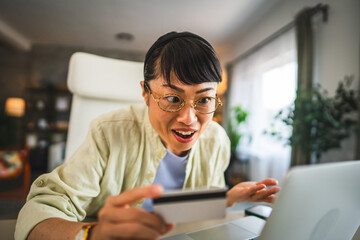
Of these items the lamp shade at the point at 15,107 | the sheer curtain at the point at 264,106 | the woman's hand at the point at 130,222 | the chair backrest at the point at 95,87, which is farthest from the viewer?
the lamp shade at the point at 15,107

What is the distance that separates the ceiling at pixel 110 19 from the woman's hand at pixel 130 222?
10.9 inches

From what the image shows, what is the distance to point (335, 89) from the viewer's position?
157 cm

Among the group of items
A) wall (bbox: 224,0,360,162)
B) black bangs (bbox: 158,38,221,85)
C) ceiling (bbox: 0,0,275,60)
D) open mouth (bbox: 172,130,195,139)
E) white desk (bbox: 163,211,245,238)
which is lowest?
white desk (bbox: 163,211,245,238)

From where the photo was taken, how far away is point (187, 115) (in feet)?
1.07

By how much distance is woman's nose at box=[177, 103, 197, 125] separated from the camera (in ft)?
1.06


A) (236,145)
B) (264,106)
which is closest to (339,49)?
(264,106)

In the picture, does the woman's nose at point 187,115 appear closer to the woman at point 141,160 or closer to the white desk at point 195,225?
the woman at point 141,160

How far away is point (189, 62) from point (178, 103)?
63 mm

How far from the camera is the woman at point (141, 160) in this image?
0.77 feet

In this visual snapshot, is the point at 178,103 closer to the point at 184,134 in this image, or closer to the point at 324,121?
the point at 184,134

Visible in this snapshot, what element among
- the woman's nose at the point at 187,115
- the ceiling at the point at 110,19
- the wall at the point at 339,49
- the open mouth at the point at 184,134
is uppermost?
the wall at the point at 339,49

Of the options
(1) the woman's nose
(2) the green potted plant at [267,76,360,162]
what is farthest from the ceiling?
(2) the green potted plant at [267,76,360,162]

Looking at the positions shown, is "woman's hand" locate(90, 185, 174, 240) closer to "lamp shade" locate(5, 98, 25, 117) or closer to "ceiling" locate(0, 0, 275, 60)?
"ceiling" locate(0, 0, 275, 60)

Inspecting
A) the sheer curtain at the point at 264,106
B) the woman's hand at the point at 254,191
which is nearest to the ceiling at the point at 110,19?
the woman's hand at the point at 254,191
